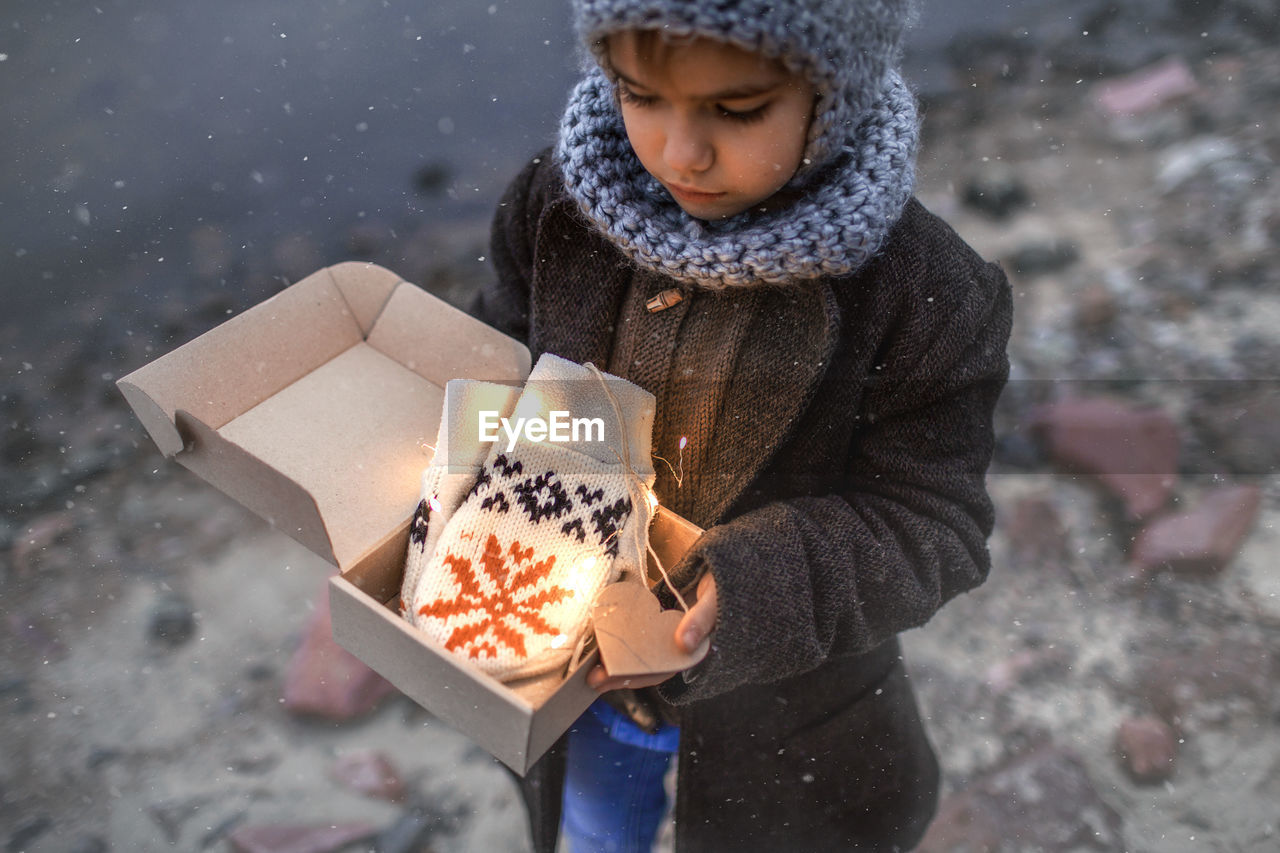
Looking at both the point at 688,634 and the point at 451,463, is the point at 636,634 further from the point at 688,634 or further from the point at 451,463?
the point at 451,463

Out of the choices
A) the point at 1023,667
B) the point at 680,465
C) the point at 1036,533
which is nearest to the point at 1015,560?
the point at 1036,533

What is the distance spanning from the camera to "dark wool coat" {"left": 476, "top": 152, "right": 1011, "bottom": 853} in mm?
624

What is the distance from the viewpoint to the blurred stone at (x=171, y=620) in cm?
116

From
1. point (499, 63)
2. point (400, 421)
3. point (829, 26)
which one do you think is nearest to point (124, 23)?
point (499, 63)

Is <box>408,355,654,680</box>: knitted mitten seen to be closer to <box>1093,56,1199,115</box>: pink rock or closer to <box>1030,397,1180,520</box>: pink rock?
<box>1030,397,1180,520</box>: pink rock

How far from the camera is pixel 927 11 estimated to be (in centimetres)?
148

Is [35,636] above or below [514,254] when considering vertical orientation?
below

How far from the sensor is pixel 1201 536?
128cm

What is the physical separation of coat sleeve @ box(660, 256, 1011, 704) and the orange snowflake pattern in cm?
12

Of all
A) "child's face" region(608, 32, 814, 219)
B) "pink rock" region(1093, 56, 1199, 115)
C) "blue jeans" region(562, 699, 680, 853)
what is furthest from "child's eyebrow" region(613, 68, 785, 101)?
"pink rock" region(1093, 56, 1199, 115)

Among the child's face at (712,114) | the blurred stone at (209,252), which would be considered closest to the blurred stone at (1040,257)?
the child's face at (712,114)

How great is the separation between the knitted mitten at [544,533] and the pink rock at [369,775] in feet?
1.92

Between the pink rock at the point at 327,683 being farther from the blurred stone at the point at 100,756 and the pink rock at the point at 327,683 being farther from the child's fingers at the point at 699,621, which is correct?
the child's fingers at the point at 699,621

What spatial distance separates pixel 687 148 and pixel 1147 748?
1.11 m
